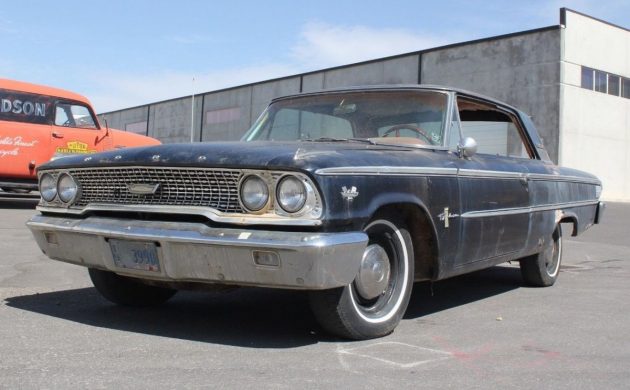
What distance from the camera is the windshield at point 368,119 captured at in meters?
4.66

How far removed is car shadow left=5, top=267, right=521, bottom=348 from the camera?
385cm

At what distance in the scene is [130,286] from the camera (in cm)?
458

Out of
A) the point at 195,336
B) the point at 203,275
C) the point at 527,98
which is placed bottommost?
the point at 195,336

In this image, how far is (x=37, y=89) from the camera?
40.3ft

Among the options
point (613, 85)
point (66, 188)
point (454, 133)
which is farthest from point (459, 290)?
point (613, 85)

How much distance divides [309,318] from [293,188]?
1349 mm

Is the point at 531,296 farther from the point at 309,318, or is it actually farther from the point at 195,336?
the point at 195,336

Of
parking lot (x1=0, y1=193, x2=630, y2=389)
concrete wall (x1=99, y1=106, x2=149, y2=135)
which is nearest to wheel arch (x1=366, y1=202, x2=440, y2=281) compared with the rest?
parking lot (x1=0, y1=193, x2=630, y2=389)

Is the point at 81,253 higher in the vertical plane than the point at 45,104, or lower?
lower

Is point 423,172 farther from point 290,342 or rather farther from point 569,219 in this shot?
point 569,219

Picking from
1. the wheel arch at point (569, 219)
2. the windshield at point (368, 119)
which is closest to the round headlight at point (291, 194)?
the windshield at point (368, 119)

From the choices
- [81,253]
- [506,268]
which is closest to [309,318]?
[81,253]

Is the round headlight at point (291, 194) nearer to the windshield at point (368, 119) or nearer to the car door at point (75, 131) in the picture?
the windshield at point (368, 119)

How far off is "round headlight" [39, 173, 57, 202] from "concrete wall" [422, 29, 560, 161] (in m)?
24.4
